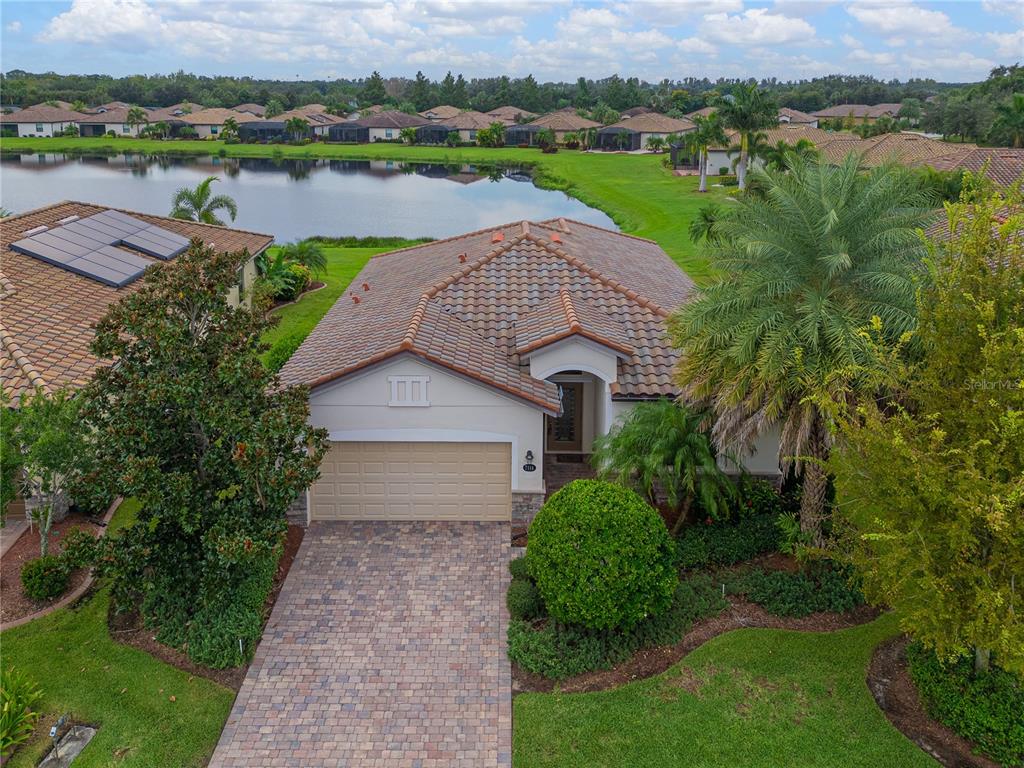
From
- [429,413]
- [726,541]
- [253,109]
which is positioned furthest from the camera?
[253,109]

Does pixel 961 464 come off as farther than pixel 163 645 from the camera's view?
No

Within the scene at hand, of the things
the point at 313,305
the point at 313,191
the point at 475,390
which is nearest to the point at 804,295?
the point at 475,390

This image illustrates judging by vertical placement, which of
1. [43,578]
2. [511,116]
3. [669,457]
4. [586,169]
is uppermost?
[511,116]

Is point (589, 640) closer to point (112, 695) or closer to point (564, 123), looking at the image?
point (112, 695)

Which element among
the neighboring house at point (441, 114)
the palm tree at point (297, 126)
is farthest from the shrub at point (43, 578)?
the neighboring house at point (441, 114)

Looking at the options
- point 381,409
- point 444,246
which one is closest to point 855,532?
point 381,409

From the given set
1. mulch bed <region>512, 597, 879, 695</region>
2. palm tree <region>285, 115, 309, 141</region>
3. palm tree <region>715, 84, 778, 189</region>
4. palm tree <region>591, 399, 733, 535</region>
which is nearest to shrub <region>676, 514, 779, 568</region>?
palm tree <region>591, 399, 733, 535</region>
